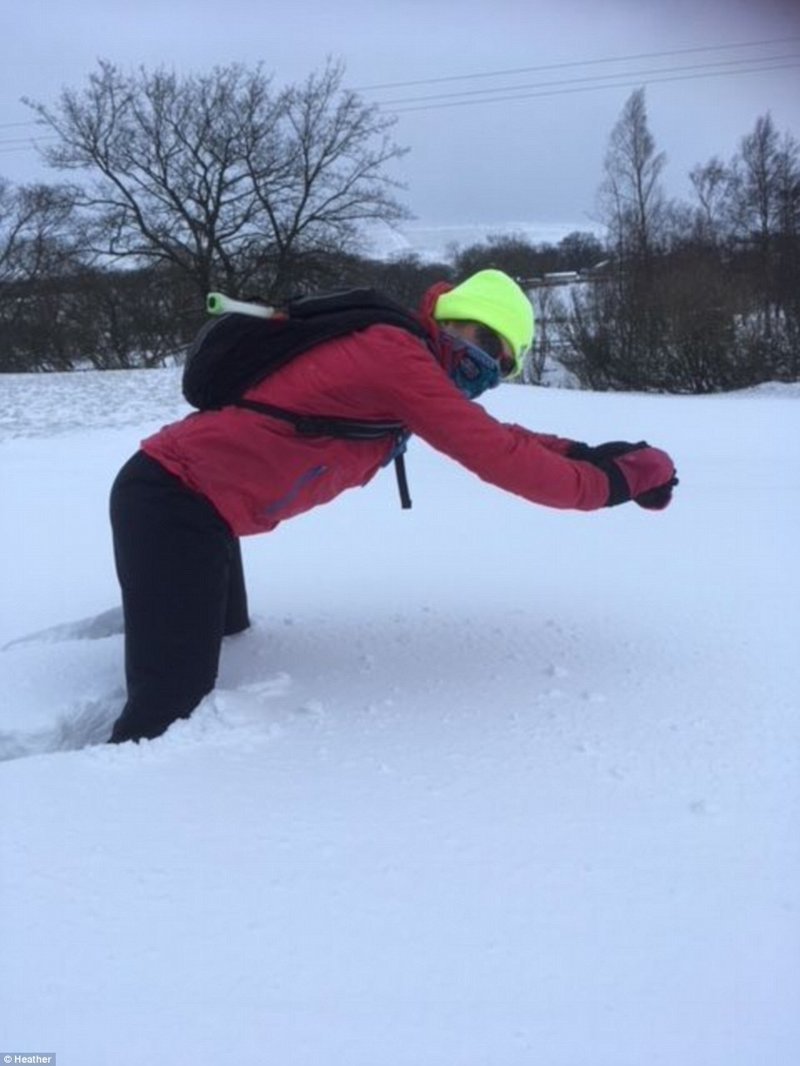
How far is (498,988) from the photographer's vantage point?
4.59 feet

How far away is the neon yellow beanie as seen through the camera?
7.95 feet

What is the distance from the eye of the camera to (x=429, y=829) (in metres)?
1.77

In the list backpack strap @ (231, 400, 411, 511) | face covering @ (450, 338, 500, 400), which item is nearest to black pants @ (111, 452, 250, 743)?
backpack strap @ (231, 400, 411, 511)

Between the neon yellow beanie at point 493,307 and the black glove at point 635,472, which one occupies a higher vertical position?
the neon yellow beanie at point 493,307

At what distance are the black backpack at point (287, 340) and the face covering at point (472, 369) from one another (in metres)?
0.10

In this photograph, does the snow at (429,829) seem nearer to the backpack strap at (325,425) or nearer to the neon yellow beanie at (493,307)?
the backpack strap at (325,425)

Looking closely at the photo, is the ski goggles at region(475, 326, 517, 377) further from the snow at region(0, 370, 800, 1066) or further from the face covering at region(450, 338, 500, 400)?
the snow at region(0, 370, 800, 1066)

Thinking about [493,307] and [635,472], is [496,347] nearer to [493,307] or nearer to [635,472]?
[493,307]

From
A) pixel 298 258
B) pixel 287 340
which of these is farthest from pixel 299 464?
pixel 298 258

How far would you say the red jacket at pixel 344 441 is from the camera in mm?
2283

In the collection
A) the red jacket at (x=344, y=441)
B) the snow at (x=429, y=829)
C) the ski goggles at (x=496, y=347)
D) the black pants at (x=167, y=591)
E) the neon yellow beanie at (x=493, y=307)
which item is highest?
the neon yellow beanie at (x=493, y=307)

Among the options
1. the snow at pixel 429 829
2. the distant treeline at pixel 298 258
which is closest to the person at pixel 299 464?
the snow at pixel 429 829

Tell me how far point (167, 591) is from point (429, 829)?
0.95 m

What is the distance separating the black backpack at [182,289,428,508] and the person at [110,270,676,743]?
23mm
